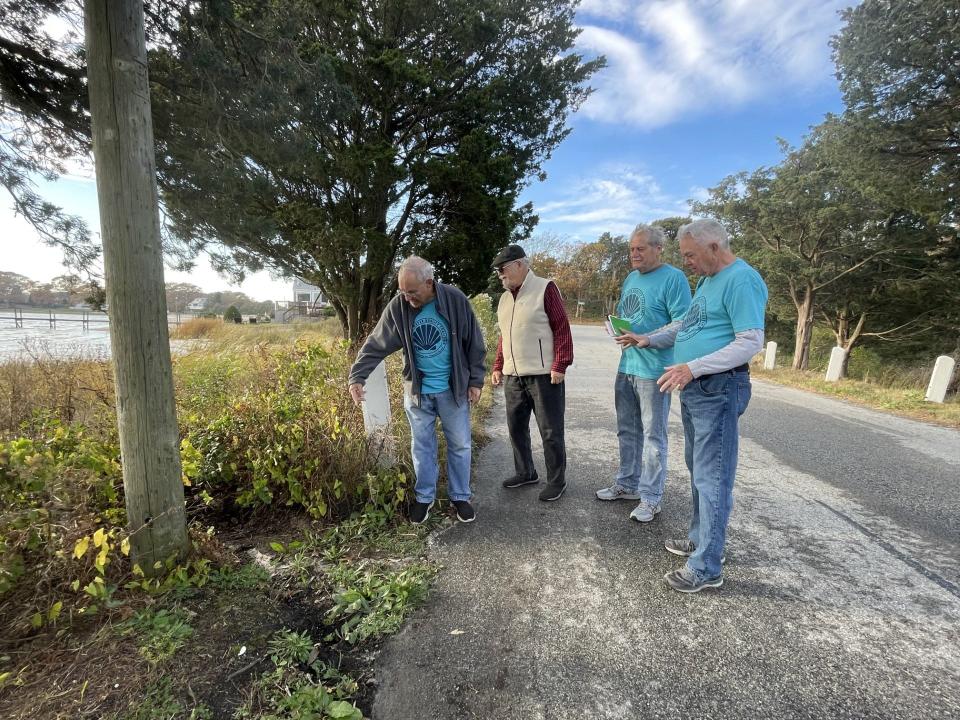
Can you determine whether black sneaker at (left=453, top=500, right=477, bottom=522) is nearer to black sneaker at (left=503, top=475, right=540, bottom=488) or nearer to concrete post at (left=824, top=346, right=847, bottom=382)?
black sneaker at (left=503, top=475, right=540, bottom=488)

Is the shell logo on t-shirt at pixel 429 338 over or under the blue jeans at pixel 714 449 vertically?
over

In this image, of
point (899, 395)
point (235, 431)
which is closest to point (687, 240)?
point (235, 431)

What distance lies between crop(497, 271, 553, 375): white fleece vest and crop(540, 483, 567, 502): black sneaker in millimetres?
944

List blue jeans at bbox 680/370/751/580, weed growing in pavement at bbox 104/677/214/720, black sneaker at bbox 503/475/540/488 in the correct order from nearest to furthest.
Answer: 1. weed growing in pavement at bbox 104/677/214/720
2. blue jeans at bbox 680/370/751/580
3. black sneaker at bbox 503/475/540/488

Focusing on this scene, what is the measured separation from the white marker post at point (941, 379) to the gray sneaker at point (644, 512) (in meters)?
8.25

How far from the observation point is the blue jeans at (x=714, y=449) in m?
2.13

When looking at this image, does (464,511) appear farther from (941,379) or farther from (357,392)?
(941,379)

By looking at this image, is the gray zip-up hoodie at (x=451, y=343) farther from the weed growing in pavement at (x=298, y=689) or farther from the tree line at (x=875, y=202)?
the tree line at (x=875, y=202)

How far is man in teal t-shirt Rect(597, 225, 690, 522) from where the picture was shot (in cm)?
288

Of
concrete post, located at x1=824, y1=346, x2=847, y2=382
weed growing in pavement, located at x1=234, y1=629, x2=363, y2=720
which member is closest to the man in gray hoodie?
weed growing in pavement, located at x1=234, y1=629, x2=363, y2=720

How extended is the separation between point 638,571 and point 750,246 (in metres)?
17.5

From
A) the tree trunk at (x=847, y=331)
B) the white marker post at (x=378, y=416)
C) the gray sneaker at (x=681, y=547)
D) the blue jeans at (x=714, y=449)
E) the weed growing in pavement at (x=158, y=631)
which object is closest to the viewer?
the weed growing in pavement at (x=158, y=631)

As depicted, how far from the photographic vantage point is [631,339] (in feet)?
9.34

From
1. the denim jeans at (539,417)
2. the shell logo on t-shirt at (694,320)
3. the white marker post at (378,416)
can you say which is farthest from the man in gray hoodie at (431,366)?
the shell logo on t-shirt at (694,320)
